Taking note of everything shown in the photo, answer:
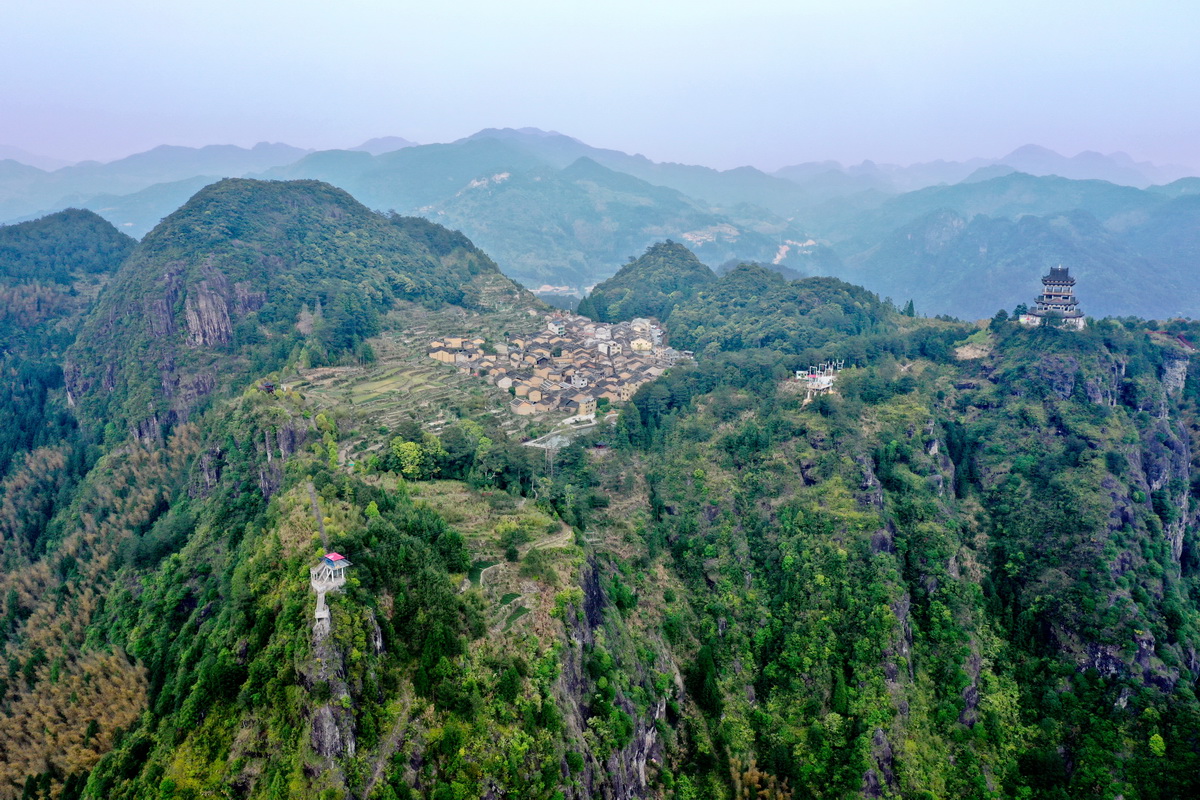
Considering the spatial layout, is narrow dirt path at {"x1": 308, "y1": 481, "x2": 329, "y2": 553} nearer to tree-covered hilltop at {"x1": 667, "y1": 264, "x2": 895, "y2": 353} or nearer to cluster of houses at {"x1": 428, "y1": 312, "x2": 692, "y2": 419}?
cluster of houses at {"x1": 428, "y1": 312, "x2": 692, "y2": 419}

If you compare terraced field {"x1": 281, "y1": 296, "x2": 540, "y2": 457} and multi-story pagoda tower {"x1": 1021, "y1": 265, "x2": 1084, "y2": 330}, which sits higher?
multi-story pagoda tower {"x1": 1021, "y1": 265, "x2": 1084, "y2": 330}

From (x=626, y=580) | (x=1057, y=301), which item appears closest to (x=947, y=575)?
(x=626, y=580)

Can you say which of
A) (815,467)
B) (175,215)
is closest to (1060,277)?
(815,467)

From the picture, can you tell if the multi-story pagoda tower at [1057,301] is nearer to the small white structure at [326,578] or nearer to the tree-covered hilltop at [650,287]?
the tree-covered hilltop at [650,287]

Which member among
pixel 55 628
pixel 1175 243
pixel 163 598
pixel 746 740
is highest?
pixel 1175 243

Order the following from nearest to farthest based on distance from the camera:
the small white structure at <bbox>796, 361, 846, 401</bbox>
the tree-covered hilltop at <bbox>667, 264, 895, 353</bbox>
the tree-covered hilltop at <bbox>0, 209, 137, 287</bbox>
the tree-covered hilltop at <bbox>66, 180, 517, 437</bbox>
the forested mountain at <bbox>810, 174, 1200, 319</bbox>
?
the small white structure at <bbox>796, 361, 846, 401</bbox> → the tree-covered hilltop at <bbox>66, 180, 517, 437</bbox> → the tree-covered hilltop at <bbox>667, 264, 895, 353</bbox> → the tree-covered hilltop at <bbox>0, 209, 137, 287</bbox> → the forested mountain at <bbox>810, 174, 1200, 319</bbox>

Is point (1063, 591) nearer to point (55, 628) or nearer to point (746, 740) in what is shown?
point (746, 740)

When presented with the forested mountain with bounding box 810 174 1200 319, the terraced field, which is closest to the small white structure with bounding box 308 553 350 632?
the terraced field

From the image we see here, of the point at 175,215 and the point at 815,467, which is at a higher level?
the point at 175,215

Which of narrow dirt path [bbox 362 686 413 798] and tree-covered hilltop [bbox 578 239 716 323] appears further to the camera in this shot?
tree-covered hilltop [bbox 578 239 716 323]
